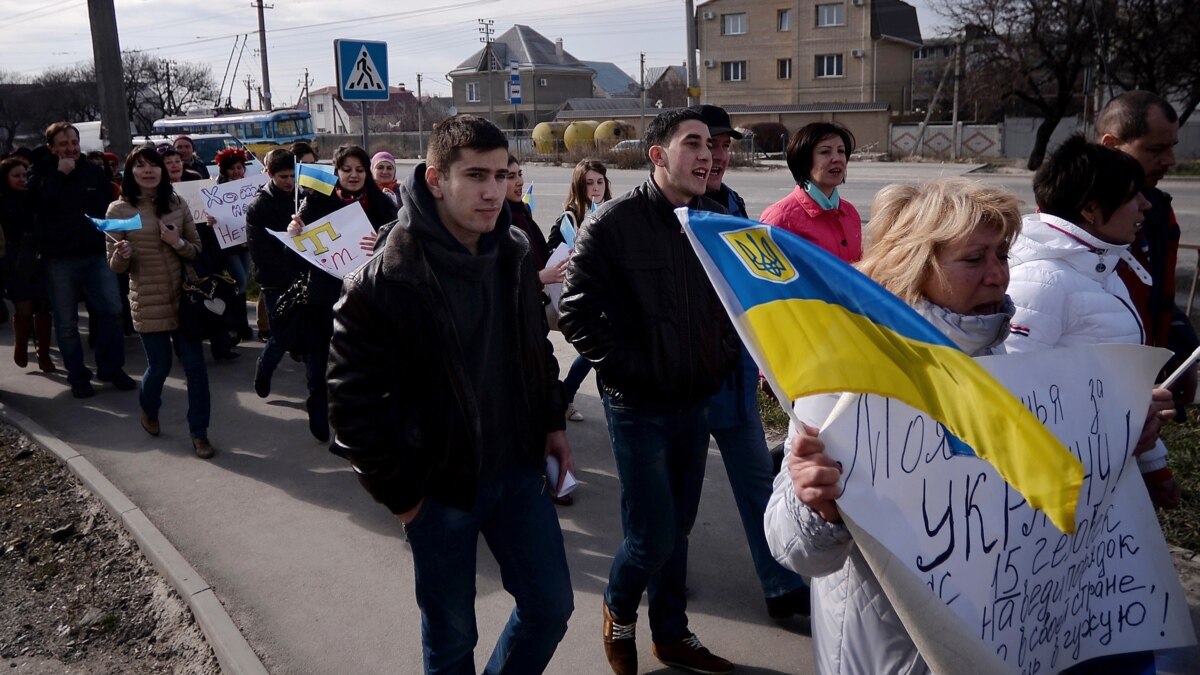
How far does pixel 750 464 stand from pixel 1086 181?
5.25 feet

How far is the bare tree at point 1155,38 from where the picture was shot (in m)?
17.2

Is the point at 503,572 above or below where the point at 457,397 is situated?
below

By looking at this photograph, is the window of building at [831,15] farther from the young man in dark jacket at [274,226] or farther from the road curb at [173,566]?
the road curb at [173,566]

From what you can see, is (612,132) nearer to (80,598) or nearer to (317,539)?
(317,539)

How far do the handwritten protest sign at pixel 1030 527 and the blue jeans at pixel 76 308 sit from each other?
24.8 feet

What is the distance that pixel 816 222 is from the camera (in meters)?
4.89

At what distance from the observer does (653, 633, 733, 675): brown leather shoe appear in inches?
142

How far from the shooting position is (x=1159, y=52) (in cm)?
1783

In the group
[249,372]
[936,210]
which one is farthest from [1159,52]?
[936,210]

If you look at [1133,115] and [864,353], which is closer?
[864,353]

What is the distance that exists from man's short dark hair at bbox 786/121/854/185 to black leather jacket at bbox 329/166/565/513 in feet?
8.73

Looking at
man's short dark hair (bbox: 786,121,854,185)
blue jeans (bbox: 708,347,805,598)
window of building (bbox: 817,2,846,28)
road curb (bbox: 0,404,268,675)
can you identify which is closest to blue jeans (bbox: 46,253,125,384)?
road curb (bbox: 0,404,268,675)

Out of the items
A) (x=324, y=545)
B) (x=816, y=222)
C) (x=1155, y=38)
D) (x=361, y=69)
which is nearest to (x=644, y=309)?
(x=816, y=222)

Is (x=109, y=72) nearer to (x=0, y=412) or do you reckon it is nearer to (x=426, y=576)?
(x=0, y=412)
